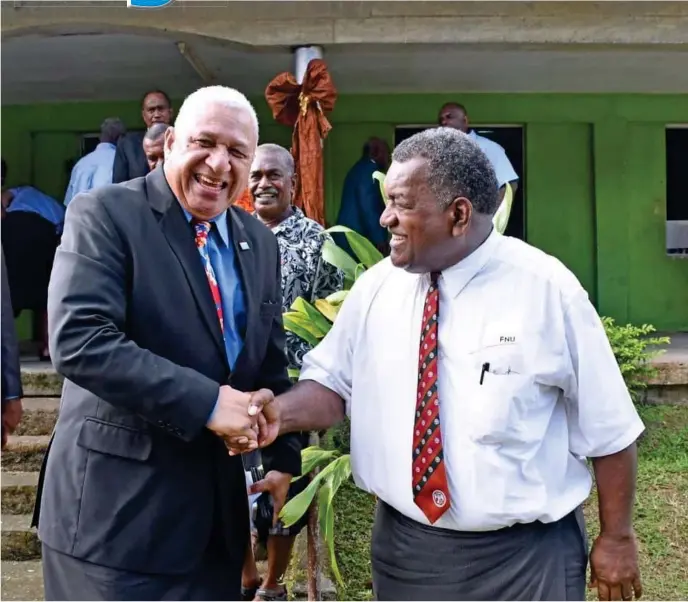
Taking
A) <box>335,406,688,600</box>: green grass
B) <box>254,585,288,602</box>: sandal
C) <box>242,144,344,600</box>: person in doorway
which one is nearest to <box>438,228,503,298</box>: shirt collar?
<box>242,144,344,600</box>: person in doorway

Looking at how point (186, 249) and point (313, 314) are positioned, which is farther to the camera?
point (313, 314)

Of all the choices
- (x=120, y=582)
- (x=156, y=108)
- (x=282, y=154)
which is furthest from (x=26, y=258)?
(x=120, y=582)

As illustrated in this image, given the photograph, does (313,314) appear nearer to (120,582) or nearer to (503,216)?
(503,216)

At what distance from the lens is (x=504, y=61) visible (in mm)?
7453

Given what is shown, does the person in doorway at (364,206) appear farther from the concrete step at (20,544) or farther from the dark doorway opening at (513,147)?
the concrete step at (20,544)

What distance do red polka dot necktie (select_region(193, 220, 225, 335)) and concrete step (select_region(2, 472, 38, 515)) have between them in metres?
3.64

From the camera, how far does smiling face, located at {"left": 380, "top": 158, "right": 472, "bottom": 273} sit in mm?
2213

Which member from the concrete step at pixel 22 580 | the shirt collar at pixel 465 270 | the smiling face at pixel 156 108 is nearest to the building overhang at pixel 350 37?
the smiling face at pixel 156 108

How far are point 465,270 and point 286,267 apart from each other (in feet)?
5.90

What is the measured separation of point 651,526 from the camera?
5027mm

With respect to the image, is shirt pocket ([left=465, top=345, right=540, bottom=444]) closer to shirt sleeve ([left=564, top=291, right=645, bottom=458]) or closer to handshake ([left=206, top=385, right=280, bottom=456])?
shirt sleeve ([left=564, top=291, right=645, bottom=458])

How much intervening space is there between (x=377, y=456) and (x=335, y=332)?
15.3 inches

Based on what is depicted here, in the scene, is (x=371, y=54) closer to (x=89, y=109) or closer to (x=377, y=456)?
(x=89, y=109)

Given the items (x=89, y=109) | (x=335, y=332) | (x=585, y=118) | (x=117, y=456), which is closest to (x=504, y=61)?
(x=585, y=118)
